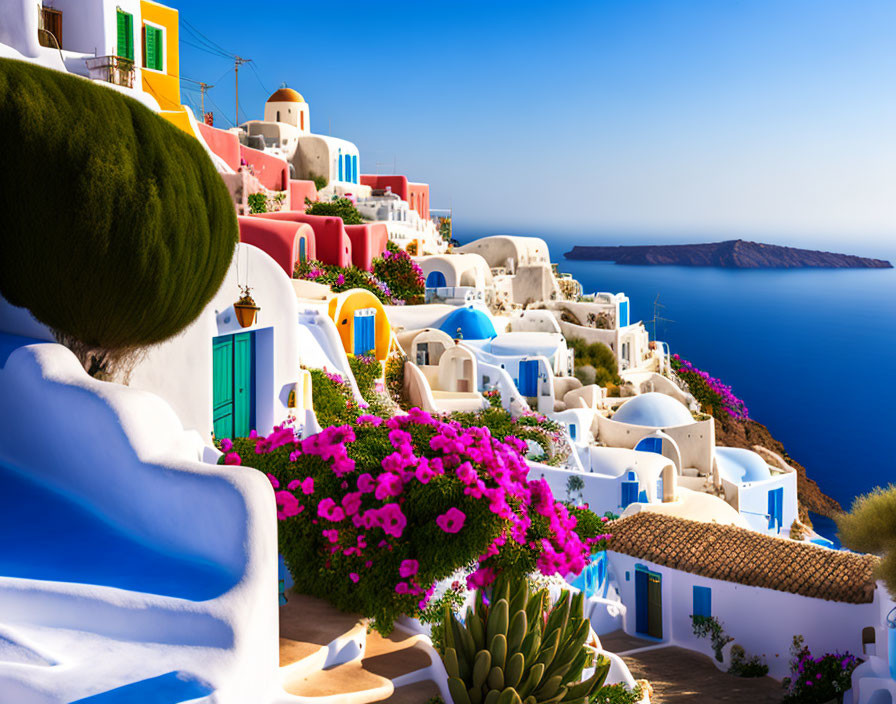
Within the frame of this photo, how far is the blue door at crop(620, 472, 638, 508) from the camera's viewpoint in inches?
771

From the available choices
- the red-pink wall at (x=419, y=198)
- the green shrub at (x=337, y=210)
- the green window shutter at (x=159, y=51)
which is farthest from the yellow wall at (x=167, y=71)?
the red-pink wall at (x=419, y=198)

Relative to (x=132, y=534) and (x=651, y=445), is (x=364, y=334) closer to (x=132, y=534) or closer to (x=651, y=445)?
(x=651, y=445)

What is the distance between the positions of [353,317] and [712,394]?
108 ft

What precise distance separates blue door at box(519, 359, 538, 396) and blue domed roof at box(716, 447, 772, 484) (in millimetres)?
7156

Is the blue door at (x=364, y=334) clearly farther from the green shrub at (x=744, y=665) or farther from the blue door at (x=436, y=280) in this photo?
the blue door at (x=436, y=280)

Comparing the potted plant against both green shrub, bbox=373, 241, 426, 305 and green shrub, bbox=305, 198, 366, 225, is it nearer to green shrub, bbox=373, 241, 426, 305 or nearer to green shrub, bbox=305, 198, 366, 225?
green shrub, bbox=373, 241, 426, 305

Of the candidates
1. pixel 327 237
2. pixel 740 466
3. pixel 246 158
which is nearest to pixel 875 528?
pixel 740 466

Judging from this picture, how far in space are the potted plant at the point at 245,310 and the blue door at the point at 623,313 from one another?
33.6 metres

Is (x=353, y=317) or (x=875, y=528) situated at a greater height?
(x=353, y=317)

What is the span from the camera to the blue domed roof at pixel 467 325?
29047 millimetres

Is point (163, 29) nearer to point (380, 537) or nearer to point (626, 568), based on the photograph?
point (626, 568)

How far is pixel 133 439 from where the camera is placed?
221 inches

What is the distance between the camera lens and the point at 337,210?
41438 mm

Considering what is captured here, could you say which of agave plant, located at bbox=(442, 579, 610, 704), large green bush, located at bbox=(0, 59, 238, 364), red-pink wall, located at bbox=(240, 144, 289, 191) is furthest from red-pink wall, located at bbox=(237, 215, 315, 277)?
agave plant, located at bbox=(442, 579, 610, 704)
